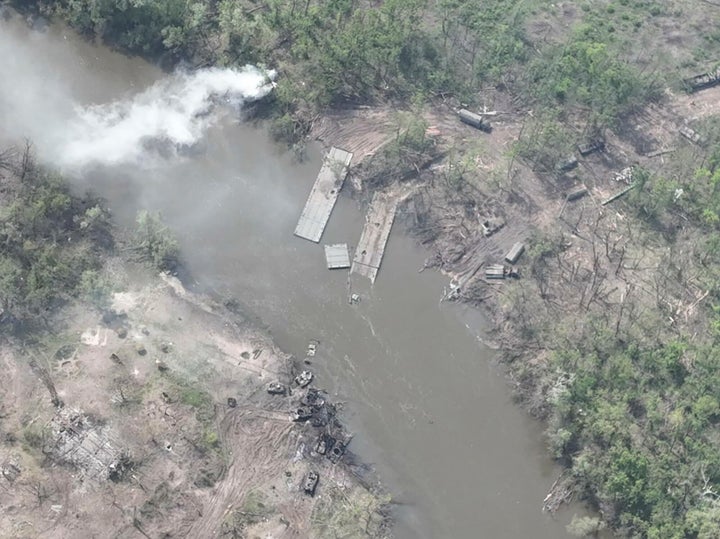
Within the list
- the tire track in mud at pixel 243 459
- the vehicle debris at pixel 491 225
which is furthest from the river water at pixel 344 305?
the vehicle debris at pixel 491 225

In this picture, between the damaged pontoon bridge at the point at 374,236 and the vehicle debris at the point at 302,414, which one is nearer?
the vehicle debris at the point at 302,414

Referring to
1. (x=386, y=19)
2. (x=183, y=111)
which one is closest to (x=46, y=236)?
(x=183, y=111)

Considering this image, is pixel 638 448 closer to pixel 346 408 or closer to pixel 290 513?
pixel 346 408

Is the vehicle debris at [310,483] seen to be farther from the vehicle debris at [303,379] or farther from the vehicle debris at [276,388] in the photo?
the vehicle debris at [303,379]

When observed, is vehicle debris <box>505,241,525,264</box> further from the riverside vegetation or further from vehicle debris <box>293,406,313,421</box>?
vehicle debris <box>293,406,313,421</box>

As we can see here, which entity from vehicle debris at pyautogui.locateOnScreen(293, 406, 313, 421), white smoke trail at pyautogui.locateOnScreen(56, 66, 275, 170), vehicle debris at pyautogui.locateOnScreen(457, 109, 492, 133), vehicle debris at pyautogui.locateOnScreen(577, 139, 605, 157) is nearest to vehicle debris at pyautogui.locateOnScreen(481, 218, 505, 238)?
vehicle debris at pyautogui.locateOnScreen(457, 109, 492, 133)

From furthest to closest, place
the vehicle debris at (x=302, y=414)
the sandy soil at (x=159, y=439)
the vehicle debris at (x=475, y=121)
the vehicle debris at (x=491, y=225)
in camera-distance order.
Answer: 1. the vehicle debris at (x=475, y=121)
2. the vehicle debris at (x=491, y=225)
3. the vehicle debris at (x=302, y=414)
4. the sandy soil at (x=159, y=439)
